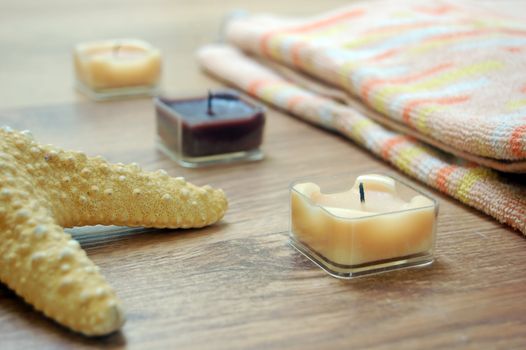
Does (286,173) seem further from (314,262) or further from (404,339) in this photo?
(404,339)

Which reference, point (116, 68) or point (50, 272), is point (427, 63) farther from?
point (50, 272)

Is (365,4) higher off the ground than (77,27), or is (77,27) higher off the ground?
(365,4)

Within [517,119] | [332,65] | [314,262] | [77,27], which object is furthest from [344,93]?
[77,27]

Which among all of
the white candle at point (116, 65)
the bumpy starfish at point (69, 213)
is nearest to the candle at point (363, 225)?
the bumpy starfish at point (69, 213)

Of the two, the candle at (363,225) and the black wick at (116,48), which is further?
the black wick at (116,48)

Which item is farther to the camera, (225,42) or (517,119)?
(225,42)

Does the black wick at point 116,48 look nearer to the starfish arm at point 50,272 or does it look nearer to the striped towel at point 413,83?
the striped towel at point 413,83

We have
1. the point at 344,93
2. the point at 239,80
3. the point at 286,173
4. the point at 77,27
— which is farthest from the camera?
the point at 77,27
